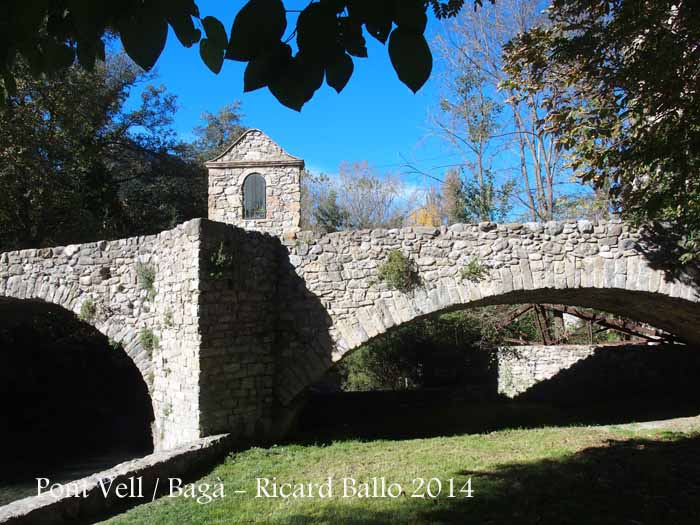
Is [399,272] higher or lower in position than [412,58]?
lower

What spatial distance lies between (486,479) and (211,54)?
5.32m

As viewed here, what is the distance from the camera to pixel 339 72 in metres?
1.59

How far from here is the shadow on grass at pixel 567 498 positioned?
14.8 feet

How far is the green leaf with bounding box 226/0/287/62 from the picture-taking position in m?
1.46

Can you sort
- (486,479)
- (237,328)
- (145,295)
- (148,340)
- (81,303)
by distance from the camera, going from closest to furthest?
(486,479)
(237,328)
(148,340)
(145,295)
(81,303)

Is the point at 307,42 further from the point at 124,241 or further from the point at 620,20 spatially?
the point at 124,241

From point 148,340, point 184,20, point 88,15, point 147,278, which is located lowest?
point 148,340

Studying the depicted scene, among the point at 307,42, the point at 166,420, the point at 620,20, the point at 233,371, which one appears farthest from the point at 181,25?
the point at 166,420

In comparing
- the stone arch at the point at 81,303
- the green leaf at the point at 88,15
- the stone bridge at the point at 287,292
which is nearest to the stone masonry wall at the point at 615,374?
the stone bridge at the point at 287,292

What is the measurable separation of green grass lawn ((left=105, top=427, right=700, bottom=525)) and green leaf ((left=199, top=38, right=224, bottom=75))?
3.98m

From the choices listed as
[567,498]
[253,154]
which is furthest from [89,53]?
[253,154]

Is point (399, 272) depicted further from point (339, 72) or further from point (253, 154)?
point (253, 154)

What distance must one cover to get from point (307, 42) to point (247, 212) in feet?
44.0

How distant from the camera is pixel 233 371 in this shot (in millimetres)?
7438
